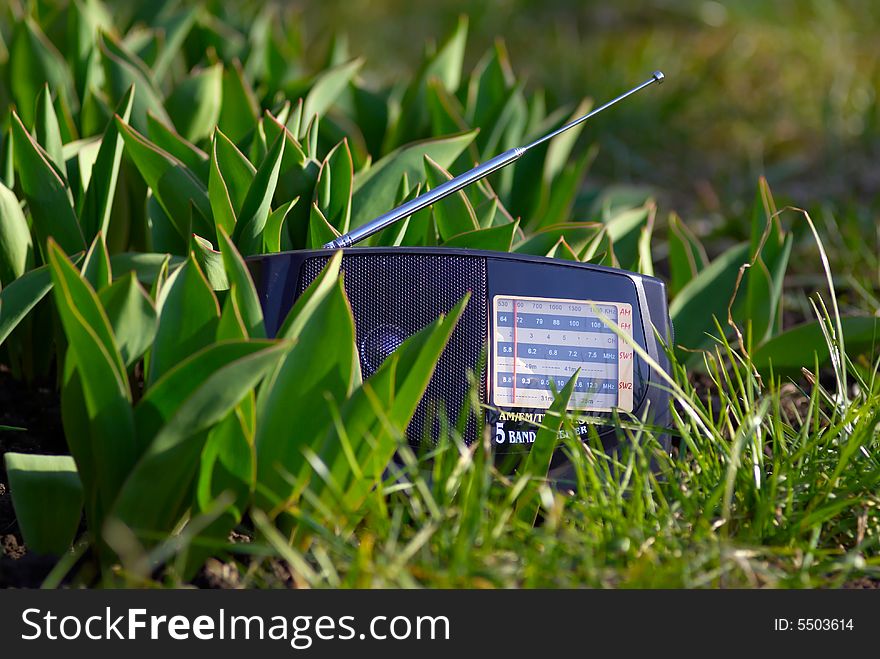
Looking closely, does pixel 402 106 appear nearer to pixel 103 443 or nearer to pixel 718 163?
pixel 103 443

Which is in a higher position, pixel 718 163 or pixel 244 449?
pixel 718 163

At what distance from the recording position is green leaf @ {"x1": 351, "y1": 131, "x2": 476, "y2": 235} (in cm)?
157

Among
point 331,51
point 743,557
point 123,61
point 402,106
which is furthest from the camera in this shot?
point 331,51

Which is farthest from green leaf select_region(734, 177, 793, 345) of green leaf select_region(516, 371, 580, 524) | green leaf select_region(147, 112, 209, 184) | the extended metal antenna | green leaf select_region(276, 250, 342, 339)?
green leaf select_region(147, 112, 209, 184)

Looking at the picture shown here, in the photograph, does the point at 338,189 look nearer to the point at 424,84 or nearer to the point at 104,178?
the point at 104,178

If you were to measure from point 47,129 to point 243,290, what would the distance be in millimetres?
675

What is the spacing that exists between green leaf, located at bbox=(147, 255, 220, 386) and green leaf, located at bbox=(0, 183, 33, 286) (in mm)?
443

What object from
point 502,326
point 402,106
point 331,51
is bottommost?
point 502,326

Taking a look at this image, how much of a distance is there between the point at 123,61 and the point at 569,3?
357 cm

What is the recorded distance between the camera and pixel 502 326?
1.20 meters

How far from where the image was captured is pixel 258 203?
1.33m

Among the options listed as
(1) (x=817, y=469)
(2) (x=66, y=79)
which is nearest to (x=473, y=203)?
(1) (x=817, y=469)

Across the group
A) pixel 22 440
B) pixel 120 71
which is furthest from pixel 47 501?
pixel 120 71

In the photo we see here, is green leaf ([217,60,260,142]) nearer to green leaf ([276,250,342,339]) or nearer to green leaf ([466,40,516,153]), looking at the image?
green leaf ([466,40,516,153])
